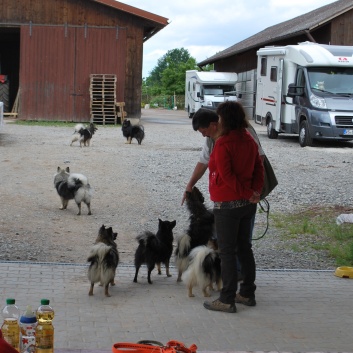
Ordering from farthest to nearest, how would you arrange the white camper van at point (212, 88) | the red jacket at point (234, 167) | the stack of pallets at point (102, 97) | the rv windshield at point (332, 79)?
the white camper van at point (212, 88)
the stack of pallets at point (102, 97)
the rv windshield at point (332, 79)
the red jacket at point (234, 167)

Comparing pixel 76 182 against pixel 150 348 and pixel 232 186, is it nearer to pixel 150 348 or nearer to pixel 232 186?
pixel 232 186

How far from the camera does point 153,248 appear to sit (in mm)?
7637

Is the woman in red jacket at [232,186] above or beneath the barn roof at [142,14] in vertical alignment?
beneath

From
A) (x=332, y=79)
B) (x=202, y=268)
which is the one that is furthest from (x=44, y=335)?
(x=332, y=79)

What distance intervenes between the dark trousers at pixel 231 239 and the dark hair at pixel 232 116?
74 cm

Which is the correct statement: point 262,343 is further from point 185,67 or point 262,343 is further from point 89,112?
point 185,67

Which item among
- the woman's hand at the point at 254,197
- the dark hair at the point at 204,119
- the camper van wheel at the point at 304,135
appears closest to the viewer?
the woman's hand at the point at 254,197

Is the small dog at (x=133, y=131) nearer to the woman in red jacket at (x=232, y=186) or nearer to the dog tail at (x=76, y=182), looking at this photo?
the dog tail at (x=76, y=182)

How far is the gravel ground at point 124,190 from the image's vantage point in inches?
378

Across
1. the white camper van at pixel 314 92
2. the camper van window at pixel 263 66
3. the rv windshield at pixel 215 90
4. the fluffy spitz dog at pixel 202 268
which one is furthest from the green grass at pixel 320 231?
the rv windshield at pixel 215 90

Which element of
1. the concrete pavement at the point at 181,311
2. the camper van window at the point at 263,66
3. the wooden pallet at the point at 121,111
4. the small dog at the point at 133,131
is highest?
the camper van window at the point at 263,66

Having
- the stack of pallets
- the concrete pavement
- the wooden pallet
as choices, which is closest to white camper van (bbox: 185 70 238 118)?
the wooden pallet

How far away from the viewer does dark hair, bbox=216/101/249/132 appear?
21.6ft

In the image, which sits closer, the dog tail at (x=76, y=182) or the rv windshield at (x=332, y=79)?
the dog tail at (x=76, y=182)
